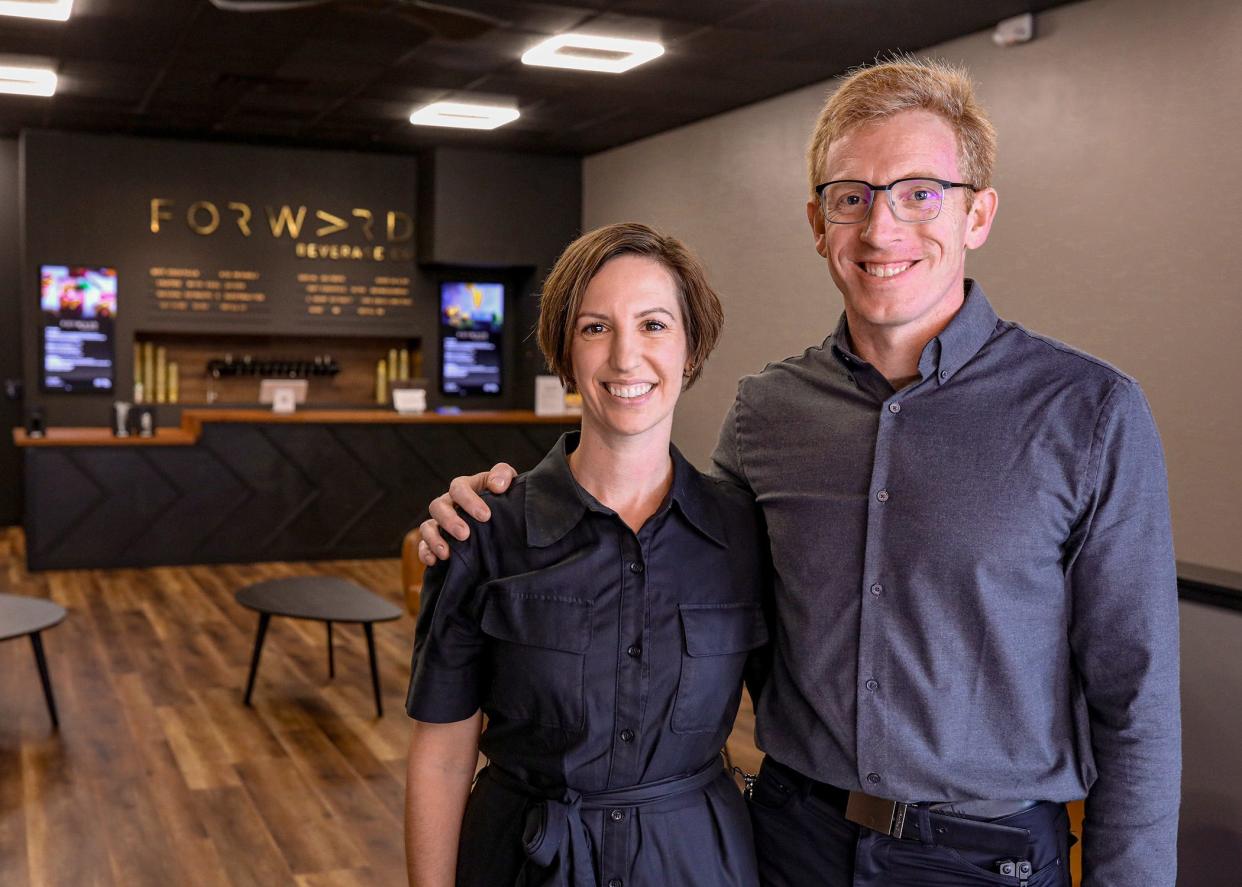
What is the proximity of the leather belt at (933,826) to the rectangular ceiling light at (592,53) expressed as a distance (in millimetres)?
5251

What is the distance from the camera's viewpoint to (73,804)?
14.3 ft

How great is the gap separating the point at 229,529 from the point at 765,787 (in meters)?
7.73

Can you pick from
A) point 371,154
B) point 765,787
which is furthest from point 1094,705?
point 371,154

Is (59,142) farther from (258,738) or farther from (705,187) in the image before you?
(258,738)

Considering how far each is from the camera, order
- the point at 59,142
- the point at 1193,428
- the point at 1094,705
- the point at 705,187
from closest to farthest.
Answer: the point at 1094,705
the point at 1193,428
the point at 705,187
the point at 59,142

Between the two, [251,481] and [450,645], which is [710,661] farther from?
[251,481]

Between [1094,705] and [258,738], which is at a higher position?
[1094,705]

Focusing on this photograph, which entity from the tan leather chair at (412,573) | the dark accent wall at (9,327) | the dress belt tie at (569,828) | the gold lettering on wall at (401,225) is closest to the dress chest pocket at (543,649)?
the dress belt tie at (569,828)

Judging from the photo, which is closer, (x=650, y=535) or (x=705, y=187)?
(x=650, y=535)

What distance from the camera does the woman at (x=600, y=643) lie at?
167 cm

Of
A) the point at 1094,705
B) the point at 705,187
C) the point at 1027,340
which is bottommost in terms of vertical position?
the point at 1094,705

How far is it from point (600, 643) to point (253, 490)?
7750 mm

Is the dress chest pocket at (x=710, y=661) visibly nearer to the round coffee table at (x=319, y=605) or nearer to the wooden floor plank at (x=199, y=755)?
the wooden floor plank at (x=199, y=755)

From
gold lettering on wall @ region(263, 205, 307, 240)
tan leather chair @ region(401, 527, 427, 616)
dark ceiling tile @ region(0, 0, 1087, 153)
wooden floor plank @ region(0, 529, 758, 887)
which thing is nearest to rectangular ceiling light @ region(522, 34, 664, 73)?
dark ceiling tile @ region(0, 0, 1087, 153)
